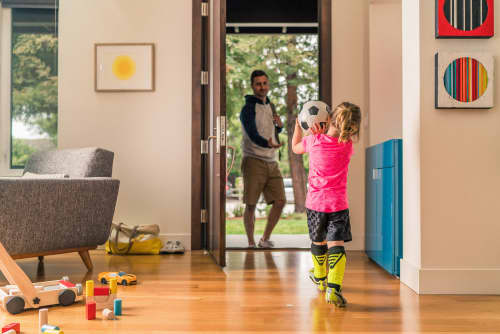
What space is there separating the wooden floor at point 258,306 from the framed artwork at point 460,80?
1016 millimetres

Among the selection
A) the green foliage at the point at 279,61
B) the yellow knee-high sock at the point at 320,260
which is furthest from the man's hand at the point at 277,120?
the green foliage at the point at 279,61

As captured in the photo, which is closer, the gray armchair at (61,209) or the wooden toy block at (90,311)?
the wooden toy block at (90,311)

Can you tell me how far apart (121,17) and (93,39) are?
0.31 metres

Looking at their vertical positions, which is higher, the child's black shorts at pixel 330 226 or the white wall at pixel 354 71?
the white wall at pixel 354 71

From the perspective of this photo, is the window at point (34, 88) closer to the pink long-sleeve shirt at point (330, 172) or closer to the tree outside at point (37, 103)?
the tree outside at point (37, 103)

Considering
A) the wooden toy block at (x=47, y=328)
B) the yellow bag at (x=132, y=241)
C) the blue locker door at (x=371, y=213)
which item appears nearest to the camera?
the wooden toy block at (x=47, y=328)

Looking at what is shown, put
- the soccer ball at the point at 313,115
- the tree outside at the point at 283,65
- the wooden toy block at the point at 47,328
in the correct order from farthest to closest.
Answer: the tree outside at the point at 283,65 < the soccer ball at the point at 313,115 < the wooden toy block at the point at 47,328

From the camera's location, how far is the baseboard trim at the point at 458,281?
2.44m

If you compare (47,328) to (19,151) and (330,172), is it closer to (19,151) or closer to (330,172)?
(330,172)

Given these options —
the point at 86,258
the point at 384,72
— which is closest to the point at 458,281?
the point at 384,72

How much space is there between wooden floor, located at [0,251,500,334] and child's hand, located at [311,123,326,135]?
862mm

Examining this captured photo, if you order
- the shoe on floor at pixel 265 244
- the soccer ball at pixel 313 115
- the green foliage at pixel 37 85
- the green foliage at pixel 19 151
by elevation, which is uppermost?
the green foliage at pixel 37 85

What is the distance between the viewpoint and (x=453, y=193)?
2.47 m

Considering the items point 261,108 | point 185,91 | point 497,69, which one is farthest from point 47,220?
point 497,69
